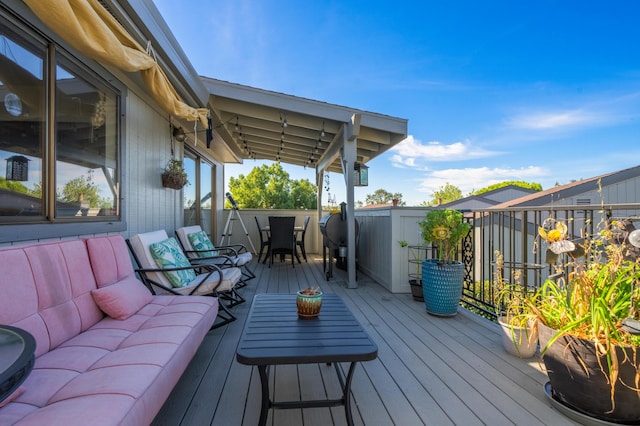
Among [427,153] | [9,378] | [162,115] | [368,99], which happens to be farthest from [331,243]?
[427,153]

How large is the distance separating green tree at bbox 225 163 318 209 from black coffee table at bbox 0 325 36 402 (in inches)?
999

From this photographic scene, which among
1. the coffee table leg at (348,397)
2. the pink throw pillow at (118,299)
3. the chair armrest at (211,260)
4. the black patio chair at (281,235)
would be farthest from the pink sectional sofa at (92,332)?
the black patio chair at (281,235)

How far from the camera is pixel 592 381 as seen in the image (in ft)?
4.92

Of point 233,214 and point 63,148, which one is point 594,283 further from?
point 233,214

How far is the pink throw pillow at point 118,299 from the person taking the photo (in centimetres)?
189

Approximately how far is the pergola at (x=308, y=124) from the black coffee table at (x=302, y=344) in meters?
2.79

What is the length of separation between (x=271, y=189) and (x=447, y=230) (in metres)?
25.2

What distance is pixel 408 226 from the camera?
13.8 feet

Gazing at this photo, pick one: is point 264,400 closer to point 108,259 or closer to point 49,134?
point 108,259

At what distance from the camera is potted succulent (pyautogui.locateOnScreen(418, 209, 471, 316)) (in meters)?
3.10

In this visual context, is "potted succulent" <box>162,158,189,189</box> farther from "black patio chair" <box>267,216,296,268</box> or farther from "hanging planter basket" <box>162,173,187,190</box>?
"black patio chair" <box>267,216,296,268</box>

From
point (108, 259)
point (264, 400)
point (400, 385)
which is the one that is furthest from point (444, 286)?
point (108, 259)

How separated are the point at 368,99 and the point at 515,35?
214 inches

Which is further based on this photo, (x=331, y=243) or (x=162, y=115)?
(x=331, y=243)
